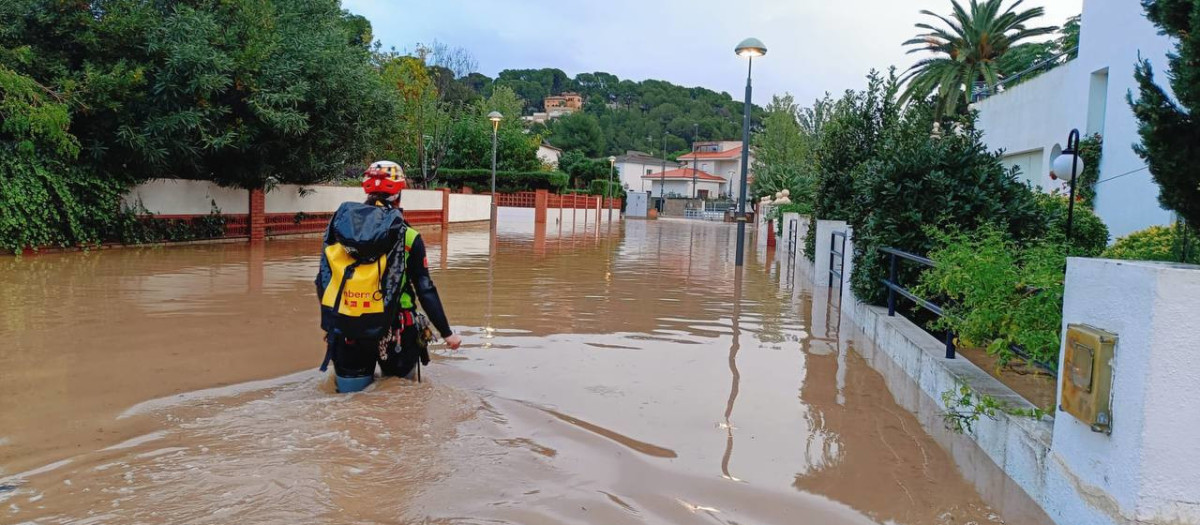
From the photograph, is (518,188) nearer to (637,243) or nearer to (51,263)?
(637,243)

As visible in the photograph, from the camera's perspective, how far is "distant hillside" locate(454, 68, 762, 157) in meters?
90.9

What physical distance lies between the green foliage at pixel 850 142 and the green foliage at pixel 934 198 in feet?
22.8

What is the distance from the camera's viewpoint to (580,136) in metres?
89.9

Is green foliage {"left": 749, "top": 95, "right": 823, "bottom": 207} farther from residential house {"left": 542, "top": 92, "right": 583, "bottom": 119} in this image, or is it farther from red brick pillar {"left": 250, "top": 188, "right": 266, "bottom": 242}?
residential house {"left": 542, "top": 92, "right": 583, "bottom": 119}

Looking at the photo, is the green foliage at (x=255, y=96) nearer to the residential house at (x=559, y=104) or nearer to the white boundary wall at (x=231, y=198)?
the white boundary wall at (x=231, y=198)

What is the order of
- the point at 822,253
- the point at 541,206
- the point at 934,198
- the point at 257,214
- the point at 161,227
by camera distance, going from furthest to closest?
the point at 541,206
the point at 257,214
the point at 161,227
the point at 822,253
the point at 934,198

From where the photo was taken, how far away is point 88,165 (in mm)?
15984

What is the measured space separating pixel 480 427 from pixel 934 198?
5.38 metres

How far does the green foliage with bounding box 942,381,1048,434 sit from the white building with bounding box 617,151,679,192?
88250 millimetres

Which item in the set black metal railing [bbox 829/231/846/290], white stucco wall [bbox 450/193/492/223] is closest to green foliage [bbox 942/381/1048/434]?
black metal railing [bbox 829/231/846/290]

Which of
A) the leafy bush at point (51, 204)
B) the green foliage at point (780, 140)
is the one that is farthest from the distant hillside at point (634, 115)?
the leafy bush at point (51, 204)

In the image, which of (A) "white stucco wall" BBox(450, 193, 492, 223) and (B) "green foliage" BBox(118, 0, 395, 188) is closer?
(B) "green foliage" BBox(118, 0, 395, 188)

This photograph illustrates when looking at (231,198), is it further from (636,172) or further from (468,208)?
(636,172)

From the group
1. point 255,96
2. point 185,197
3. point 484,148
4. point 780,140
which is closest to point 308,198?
point 185,197
